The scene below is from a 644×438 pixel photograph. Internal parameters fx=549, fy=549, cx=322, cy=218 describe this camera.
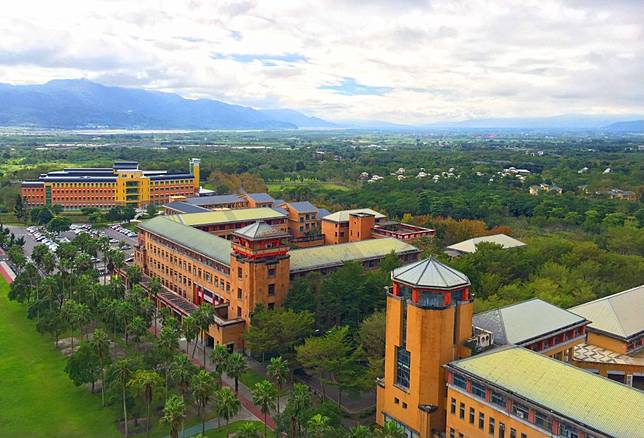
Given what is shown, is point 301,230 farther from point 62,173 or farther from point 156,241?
point 62,173

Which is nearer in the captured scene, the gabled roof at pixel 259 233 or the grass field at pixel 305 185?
the gabled roof at pixel 259 233

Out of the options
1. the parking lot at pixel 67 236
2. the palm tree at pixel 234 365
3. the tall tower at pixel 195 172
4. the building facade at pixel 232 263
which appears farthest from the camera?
the tall tower at pixel 195 172

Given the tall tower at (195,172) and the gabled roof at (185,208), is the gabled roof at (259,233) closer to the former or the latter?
the gabled roof at (185,208)

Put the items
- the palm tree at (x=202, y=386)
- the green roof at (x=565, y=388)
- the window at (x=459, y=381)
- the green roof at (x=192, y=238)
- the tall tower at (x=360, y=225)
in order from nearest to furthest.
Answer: the green roof at (x=565, y=388), the window at (x=459, y=381), the palm tree at (x=202, y=386), the green roof at (x=192, y=238), the tall tower at (x=360, y=225)

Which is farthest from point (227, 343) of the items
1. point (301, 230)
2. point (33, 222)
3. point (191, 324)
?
point (33, 222)

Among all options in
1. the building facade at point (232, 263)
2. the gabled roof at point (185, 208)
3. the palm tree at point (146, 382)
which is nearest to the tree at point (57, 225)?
the gabled roof at point (185, 208)

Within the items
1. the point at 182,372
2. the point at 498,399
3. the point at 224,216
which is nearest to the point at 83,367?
the point at 182,372

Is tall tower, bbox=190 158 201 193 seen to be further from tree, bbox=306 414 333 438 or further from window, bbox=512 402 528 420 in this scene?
window, bbox=512 402 528 420
